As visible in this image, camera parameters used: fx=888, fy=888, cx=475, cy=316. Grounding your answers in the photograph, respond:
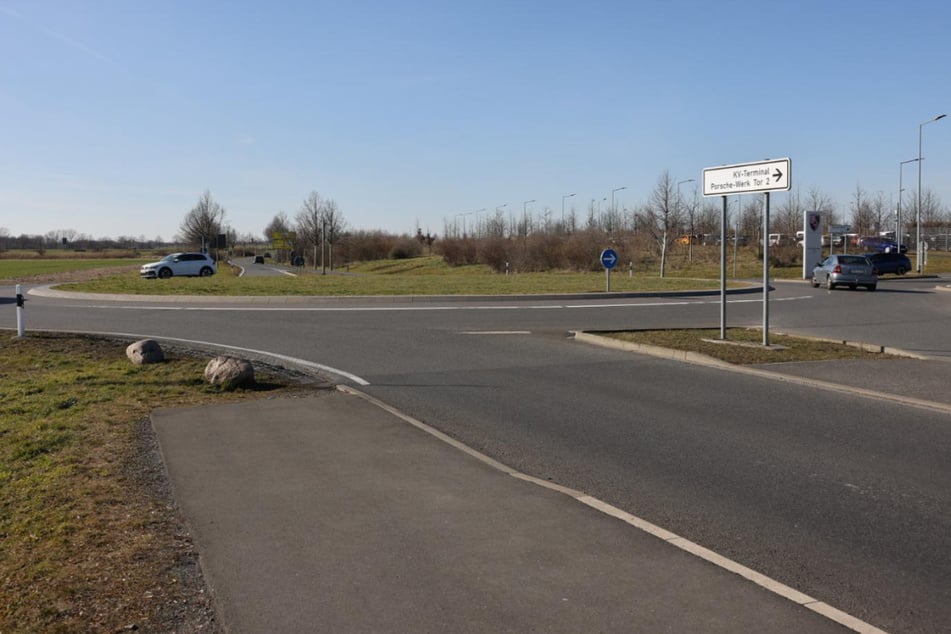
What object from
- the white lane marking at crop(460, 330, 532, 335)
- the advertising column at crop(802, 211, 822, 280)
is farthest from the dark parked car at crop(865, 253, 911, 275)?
the white lane marking at crop(460, 330, 532, 335)

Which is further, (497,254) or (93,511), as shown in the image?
(497,254)

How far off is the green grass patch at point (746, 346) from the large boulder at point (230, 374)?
263 inches

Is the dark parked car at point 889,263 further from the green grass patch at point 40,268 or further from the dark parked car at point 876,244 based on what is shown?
the green grass patch at point 40,268

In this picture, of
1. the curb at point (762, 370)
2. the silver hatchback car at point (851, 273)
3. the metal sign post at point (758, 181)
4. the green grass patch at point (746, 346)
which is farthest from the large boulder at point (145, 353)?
the silver hatchback car at point (851, 273)

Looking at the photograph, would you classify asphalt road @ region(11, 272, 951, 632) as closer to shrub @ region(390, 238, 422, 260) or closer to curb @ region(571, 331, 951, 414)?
curb @ region(571, 331, 951, 414)

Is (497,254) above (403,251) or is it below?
A: below

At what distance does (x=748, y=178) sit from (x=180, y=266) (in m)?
45.9

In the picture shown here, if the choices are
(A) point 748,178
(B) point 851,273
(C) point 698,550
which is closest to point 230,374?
(C) point 698,550

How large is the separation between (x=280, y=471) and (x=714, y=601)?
3620 mm

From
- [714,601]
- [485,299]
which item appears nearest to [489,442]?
[714,601]

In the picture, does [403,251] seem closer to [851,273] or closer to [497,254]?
[497,254]

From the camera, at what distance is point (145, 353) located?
495 inches

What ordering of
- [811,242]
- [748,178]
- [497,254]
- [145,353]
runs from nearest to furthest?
[145,353] < [748,178] < [811,242] < [497,254]

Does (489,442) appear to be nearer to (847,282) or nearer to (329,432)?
(329,432)
